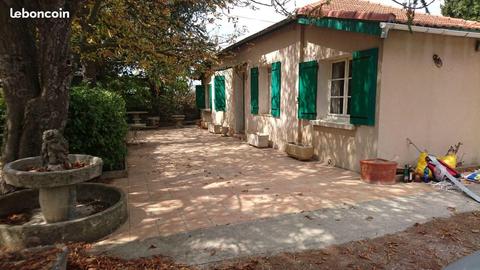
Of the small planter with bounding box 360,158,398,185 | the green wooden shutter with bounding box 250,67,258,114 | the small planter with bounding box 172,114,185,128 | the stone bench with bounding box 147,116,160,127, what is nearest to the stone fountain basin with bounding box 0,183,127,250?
the small planter with bounding box 360,158,398,185

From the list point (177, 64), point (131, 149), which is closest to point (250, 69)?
point (177, 64)

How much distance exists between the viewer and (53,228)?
10.4ft

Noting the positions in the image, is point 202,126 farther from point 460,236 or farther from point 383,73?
point 460,236

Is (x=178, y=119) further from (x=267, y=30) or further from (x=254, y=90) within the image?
(x=267, y=30)

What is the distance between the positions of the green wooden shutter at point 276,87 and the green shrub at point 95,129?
176 inches

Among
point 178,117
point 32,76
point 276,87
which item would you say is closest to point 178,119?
point 178,117

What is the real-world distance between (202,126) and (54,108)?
1169 cm

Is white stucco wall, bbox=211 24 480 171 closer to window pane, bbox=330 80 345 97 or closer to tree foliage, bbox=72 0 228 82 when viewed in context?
window pane, bbox=330 80 345 97

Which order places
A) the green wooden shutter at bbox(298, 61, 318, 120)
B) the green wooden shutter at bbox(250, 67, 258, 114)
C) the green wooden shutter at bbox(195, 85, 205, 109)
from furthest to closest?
the green wooden shutter at bbox(195, 85, 205, 109) → the green wooden shutter at bbox(250, 67, 258, 114) → the green wooden shutter at bbox(298, 61, 318, 120)

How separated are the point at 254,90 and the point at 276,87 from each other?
4.85ft

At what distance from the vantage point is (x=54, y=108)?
416 centimetres

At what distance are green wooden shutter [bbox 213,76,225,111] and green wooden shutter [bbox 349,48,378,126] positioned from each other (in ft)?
25.1

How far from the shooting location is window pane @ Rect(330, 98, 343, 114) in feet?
24.0

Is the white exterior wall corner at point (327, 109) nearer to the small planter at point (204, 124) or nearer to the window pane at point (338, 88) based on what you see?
the window pane at point (338, 88)
